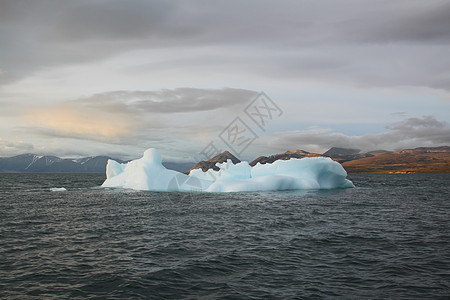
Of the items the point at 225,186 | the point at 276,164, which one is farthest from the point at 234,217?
the point at 276,164

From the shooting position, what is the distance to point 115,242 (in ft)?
48.6

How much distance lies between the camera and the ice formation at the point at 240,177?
43.7 m

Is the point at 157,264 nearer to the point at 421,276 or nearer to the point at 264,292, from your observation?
the point at 264,292

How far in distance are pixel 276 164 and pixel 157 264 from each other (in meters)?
41.1

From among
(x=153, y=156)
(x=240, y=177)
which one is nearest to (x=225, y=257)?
(x=153, y=156)

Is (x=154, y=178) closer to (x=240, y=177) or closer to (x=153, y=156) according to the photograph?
(x=153, y=156)

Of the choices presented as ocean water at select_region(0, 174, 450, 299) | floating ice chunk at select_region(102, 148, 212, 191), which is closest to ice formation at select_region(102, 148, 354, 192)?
floating ice chunk at select_region(102, 148, 212, 191)

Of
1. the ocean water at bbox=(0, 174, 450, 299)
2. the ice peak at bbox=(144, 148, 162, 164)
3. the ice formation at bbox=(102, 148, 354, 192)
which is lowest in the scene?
the ocean water at bbox=(0, 174, 450, 299)

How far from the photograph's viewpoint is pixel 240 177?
51219 millimetres

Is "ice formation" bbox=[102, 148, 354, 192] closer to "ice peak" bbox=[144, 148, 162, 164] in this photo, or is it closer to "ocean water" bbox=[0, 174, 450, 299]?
"ice peak" bbox=[144, 148, 162, 164]

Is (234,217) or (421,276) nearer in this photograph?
(421,276)

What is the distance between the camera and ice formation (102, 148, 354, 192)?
4372cm

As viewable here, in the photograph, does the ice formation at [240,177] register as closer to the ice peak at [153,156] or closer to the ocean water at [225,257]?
the ice peak at [153,156]

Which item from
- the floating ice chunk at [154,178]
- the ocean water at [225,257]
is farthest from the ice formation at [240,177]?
the ocean water at [225,257]
